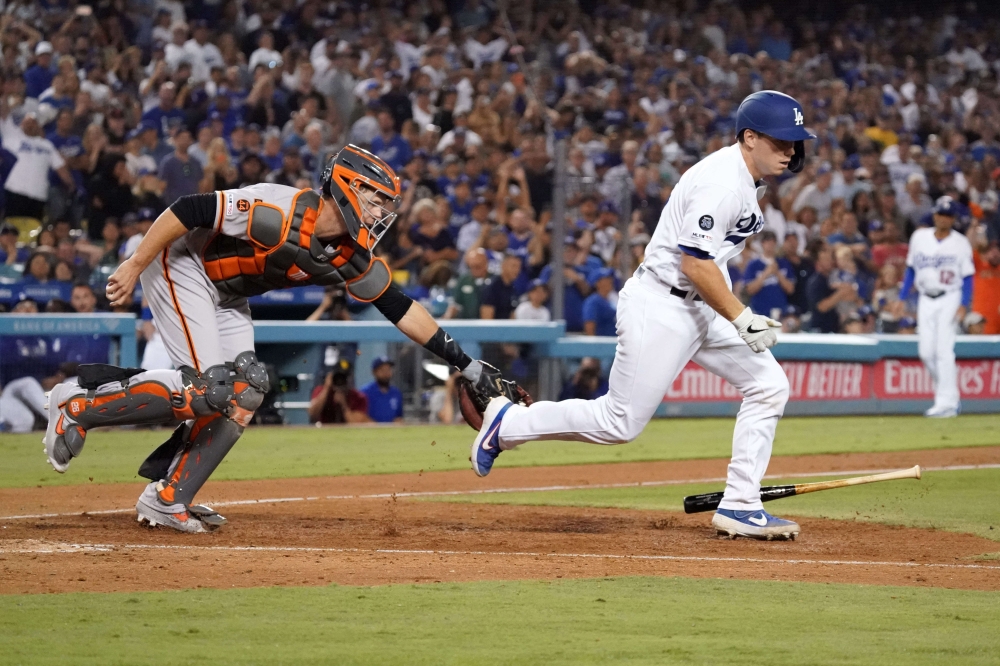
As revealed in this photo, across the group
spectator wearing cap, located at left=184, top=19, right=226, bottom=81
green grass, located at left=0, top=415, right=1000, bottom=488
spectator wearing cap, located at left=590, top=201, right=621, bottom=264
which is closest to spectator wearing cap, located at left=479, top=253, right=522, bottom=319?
spectator wearing cap, located at left=590, top=201, right=621, bottom=264

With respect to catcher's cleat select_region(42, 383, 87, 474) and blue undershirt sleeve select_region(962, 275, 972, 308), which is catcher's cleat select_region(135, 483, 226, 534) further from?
blue undershirt sleeve select_region(962, 275, 972, 308)

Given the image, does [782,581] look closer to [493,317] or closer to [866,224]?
[493,317]

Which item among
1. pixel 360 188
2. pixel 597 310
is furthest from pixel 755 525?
pixel 597 310

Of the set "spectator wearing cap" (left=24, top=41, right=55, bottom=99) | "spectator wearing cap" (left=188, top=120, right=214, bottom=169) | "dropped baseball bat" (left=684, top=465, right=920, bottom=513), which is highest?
"spectator wearing cap" (left=24, top=41, right=55, bottom=99)

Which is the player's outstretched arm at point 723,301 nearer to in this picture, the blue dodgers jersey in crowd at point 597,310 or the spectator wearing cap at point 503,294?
the spectator wearing cap at point 503,294

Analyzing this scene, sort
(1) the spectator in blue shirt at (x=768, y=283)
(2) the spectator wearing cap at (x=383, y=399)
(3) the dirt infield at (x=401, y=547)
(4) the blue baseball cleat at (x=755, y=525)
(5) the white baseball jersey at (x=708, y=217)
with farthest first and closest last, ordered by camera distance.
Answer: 1. (1) the spectator in blue shirt at (x=768, y=283)
2. (2) the spectator wearing cap at (x=383, y=399)
3. (4) the blue baseball cleat at (x=755, y=525)
4. (5) the white baseball jersey at (x=708, y=217)
5. (3) the dirt infield at (x=401, y=547)

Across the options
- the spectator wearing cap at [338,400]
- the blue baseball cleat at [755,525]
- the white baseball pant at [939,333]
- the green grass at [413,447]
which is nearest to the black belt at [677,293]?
the blue baseball cleat at [755,525]

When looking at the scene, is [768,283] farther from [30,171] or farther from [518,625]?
[518,625]
